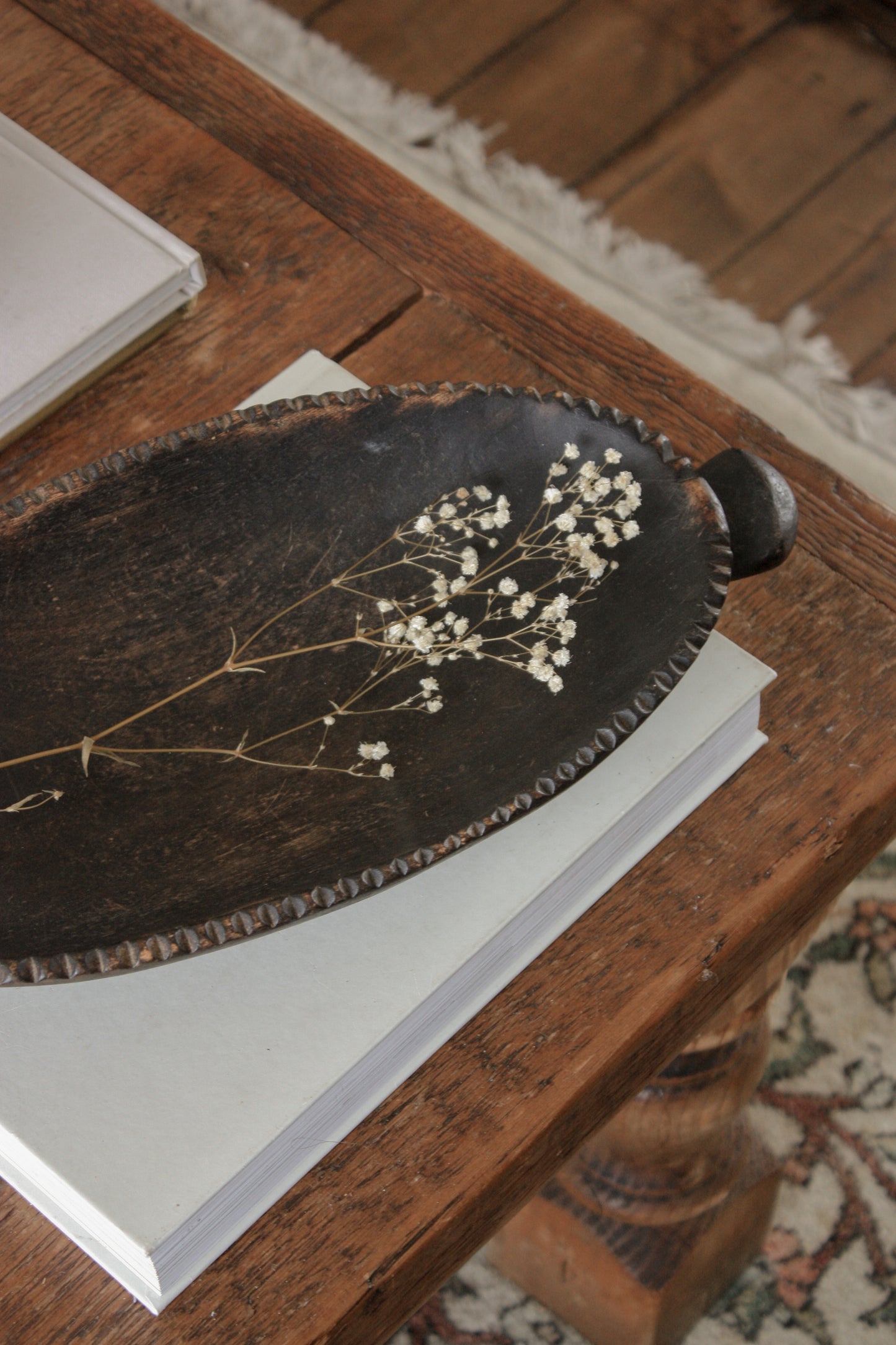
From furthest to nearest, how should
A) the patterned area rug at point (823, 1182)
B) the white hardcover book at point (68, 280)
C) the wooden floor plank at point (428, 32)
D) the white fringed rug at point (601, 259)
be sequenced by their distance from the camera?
the wooden floor plank at point (428, 32)
the white fringed rug at point (601, 259)
the patterned area rug at point (823, 1182)
the white hardcover book at point (68, 280)

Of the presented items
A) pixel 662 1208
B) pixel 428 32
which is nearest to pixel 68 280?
pixel 662 1208

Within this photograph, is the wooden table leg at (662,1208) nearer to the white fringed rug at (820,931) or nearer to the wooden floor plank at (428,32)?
the white fringed rug at (820,931)

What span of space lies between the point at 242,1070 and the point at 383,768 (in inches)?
5.2

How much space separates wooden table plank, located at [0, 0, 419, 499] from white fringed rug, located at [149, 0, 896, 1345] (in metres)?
0.52

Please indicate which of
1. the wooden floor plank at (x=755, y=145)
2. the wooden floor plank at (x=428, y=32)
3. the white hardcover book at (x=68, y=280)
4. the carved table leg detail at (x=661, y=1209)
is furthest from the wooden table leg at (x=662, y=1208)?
the wooden floor plank at (x=428, y=32)

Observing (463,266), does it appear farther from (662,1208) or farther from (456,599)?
(662,1208)

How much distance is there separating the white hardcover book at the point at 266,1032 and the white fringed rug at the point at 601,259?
29.8 inches

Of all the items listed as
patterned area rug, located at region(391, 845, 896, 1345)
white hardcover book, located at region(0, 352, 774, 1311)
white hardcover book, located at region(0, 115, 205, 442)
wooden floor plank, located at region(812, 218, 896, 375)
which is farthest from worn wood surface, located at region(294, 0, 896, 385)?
white hardcover book, located at region(0, 352, 774, 1311)

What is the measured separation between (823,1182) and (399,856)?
0.75m

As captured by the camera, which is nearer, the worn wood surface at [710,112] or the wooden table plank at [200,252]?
the wooden table plank at [200,252]

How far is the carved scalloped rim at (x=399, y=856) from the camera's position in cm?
50

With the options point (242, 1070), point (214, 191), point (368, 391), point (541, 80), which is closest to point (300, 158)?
point (214, 191)

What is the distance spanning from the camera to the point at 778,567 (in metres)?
0.72

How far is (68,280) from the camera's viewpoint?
0.75m
